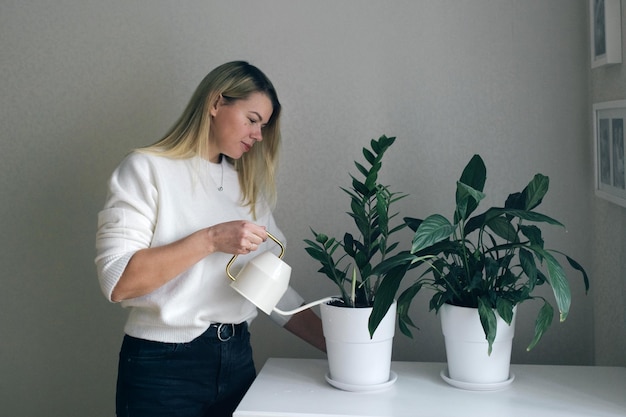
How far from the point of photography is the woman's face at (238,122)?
1.75 meters

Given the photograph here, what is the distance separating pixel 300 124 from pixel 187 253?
0.62 meters

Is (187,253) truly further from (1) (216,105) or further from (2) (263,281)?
(1) (216,105)

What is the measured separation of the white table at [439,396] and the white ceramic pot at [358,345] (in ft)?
0.13

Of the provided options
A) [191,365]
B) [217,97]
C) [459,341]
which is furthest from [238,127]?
[459,341]

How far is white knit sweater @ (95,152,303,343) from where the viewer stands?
1.61 metres

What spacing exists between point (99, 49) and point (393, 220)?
3.40 ft

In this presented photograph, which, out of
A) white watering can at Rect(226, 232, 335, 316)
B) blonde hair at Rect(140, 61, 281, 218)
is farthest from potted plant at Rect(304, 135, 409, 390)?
blonde hair at Rect(140, 61, 281, 218)

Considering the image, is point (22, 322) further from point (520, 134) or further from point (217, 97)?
point (520, 134)

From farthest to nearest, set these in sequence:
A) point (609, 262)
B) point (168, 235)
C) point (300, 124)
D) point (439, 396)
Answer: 1. point (300, 124)
2. point (609, 262)
3. point (168, 235)
4. point (439, 396)

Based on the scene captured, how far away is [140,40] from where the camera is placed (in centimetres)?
208

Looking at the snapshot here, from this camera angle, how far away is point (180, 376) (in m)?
1.70

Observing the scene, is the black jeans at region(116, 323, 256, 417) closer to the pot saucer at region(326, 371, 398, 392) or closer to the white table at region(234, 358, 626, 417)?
the white table at region(234, 358, 626, 417)

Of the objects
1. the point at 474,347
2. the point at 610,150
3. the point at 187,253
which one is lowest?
the point at 474,347

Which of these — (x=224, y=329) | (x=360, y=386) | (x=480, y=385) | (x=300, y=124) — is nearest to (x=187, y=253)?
(x=224, y=329)
